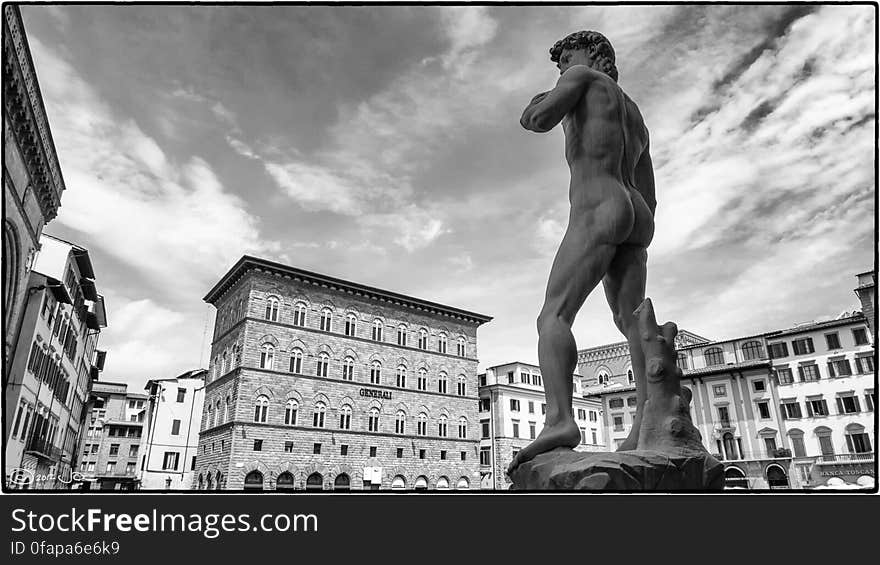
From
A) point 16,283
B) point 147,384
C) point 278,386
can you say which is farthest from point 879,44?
point 147,384

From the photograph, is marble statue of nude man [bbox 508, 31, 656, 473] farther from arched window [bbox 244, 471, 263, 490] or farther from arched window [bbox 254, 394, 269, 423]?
arched window [bbox 254, 394, 269, 423]

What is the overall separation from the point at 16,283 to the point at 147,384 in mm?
35003

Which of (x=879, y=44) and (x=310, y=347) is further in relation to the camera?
(x=310, y=347)

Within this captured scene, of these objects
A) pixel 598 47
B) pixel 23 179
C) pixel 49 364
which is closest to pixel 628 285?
pixel 598 47

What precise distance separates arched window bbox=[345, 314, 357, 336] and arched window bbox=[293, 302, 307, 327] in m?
3.15

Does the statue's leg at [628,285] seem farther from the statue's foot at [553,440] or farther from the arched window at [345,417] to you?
the arched window at [345,417]

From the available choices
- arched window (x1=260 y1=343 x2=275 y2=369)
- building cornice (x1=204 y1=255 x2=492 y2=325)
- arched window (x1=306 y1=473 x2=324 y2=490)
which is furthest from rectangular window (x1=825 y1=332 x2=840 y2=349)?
arched window (x1=260 y1=343 x2=275 y2=369)

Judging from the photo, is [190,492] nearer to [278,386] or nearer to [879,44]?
[879,44]

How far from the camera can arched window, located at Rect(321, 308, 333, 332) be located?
37062mm

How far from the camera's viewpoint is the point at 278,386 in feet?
110

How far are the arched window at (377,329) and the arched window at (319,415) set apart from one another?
6.27m

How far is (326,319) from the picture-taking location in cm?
3725
